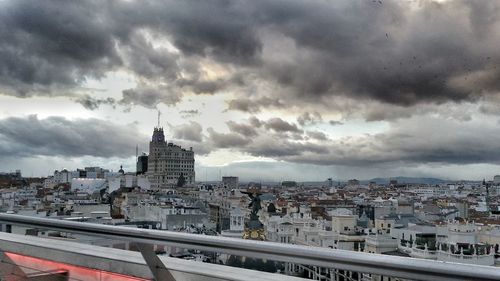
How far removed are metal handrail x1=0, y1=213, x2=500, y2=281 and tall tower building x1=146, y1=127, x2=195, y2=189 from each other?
239 feet

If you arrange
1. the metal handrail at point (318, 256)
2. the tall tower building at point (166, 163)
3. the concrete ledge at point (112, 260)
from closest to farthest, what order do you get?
the metal handrail at point (318, 256) → the concrete ledge at point (112, 260) → the tall tower building at point (166, 163)

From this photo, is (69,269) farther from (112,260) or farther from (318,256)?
(318,256)

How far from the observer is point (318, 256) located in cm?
131

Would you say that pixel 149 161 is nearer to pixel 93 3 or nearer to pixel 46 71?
pixel 46 71

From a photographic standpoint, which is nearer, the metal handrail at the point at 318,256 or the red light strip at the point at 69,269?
the metal handrail at the point at 318,256

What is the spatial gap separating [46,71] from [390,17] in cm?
2206

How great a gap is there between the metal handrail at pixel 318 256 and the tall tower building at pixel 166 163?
73.0m

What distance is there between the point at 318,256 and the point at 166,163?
75.6 m

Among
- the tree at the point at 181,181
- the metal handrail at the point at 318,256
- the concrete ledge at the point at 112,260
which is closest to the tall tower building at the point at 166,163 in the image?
the tree at the point at 181,181

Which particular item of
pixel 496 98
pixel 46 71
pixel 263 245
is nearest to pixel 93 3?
pixel 46 71

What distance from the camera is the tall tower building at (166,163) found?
75.4m

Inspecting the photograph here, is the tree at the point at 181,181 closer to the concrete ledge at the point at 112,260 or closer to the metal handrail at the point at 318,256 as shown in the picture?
the concrete ledge at the point at 112,260

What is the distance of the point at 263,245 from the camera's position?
1.42 meters

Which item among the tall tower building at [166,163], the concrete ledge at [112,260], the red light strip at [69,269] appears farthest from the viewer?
the tall tower building at [166,163]
